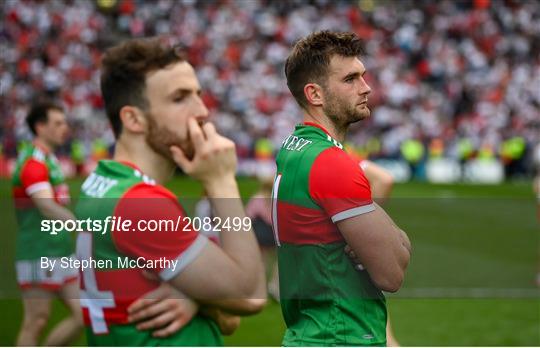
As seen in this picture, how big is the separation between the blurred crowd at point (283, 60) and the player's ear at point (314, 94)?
81.5 feet

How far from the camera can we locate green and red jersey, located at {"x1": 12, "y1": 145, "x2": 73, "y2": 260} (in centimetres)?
631

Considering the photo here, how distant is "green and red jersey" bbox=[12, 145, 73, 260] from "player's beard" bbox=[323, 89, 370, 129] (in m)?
3.37

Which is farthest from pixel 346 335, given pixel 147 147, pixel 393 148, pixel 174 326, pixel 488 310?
pixel 393 148

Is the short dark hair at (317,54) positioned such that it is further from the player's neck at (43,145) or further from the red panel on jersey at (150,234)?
the player's neck at (43,145)

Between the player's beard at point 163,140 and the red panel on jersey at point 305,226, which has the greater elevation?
the player's beard at point 163,140

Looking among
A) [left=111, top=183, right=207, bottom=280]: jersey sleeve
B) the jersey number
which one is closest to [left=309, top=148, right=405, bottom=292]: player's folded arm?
[left=111, top=183, right=207, bottom=280]: jersey sleeve

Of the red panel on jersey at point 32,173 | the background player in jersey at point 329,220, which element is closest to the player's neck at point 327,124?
the background player in jersey at point 329,220

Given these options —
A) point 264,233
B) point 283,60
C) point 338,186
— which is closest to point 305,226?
point 338,186

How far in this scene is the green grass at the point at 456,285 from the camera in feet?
25.5

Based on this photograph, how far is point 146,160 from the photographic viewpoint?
277 cm

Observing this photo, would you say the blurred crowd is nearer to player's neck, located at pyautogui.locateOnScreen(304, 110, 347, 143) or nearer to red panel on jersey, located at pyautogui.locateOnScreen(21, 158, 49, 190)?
red panel on jersey, located at pyautogui.locateOnScreen(21, 158, 49, 190)

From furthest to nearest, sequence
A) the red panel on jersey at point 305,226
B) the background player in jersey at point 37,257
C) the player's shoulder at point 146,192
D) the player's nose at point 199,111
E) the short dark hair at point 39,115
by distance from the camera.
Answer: the short dark hair at point 39,115 < the background player in jersey at point 37,257 < the red panel on jersey at point 305,226 < the player's nose at point 199,111 < the player's shoulder at point 146,192

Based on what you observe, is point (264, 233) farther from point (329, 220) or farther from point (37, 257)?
point (329, 220)

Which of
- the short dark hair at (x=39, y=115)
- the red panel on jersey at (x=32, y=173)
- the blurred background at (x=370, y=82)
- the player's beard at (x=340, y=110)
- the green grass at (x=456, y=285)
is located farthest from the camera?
the blurred background at (x=370, y=82)
